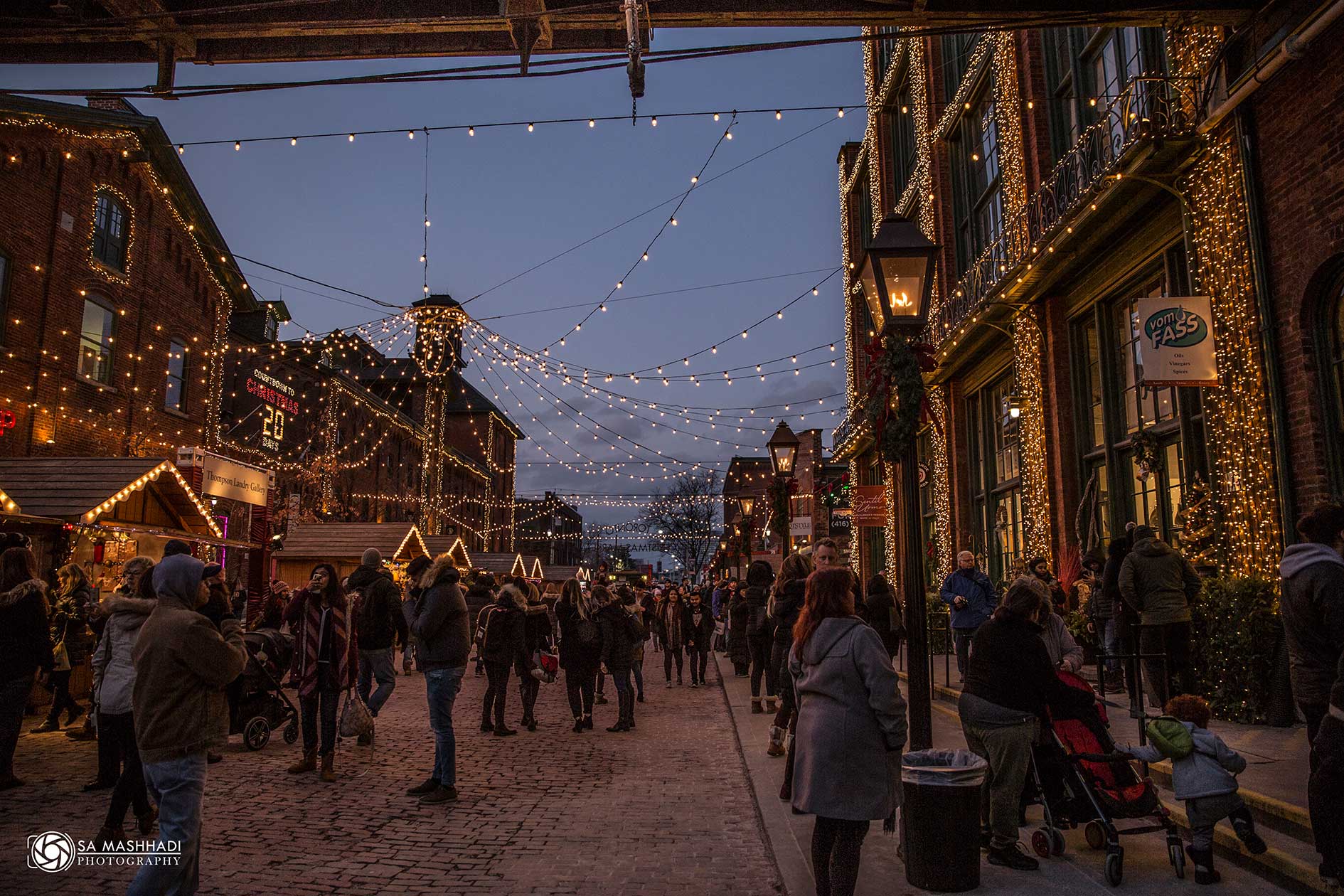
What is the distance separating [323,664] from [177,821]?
13.5ft

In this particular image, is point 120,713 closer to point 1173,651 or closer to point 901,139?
point 1173,651

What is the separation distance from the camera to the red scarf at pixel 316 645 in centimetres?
818

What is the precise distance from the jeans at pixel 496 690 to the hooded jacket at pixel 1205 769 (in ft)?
24.0

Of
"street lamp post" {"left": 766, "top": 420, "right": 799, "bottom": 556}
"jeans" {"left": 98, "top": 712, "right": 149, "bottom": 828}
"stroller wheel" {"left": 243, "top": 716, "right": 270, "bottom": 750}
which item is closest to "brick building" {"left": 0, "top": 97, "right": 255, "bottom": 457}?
"stroller wheel" {"left": 243, "top": 716, "right": 270, "bottom": 750}

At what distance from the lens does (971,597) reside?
1134 cm

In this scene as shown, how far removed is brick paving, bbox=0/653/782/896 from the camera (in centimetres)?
519

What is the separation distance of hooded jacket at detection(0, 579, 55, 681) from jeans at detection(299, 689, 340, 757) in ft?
6.93

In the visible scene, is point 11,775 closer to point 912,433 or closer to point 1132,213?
point 912,433

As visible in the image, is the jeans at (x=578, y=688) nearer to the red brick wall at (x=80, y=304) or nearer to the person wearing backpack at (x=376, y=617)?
the person wearing backpack at (x=376, y=617)

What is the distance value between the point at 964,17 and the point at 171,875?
844cm

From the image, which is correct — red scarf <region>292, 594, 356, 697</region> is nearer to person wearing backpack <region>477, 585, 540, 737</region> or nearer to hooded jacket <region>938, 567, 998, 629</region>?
person wearing backpack <region>477, 585, 540, 737</region>

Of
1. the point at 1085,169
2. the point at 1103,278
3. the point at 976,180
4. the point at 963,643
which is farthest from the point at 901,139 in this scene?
the point at 963,643

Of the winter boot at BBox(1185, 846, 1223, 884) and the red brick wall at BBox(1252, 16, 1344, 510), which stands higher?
the red brick wall at BBox(1252, 16, 1344, 510)

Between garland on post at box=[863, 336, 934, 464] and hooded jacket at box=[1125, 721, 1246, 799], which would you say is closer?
hooded jacket at box=[1125, 721, 1246, 799]
